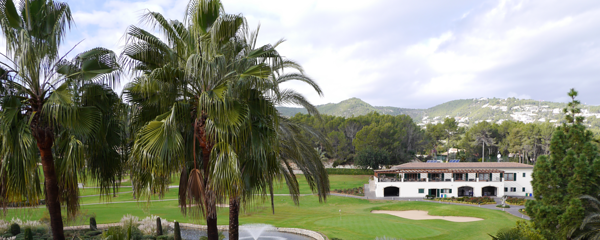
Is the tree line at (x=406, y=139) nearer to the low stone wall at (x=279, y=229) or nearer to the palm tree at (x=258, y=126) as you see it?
the low stone wall at (x=279, y=229)

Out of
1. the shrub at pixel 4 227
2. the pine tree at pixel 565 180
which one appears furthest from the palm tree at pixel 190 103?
the pine tree at pixel 565 180

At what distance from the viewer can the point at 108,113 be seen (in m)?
9.31

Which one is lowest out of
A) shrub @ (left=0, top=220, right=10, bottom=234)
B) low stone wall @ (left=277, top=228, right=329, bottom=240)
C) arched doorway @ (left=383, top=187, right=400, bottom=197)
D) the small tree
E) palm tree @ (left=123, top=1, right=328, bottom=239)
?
arched doorway @ (left=383, top=187, right=400, bottom=197)

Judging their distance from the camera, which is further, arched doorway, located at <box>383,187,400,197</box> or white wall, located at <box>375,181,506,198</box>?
arched doorway, located at <box>383,187,400,197</box>

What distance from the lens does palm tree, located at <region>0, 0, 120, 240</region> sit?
749 cm

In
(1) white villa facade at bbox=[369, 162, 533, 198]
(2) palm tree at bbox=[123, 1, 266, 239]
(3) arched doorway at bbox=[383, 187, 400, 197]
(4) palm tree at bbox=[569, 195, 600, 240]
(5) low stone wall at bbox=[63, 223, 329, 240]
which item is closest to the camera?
(2) palm tree at bbox=[123, 1, 266, 239]

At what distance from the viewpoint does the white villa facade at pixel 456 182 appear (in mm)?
44125

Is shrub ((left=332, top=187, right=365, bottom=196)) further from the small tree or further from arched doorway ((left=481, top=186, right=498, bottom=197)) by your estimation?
arched doorway ((left=481, top=186, right=498, bottom=197))

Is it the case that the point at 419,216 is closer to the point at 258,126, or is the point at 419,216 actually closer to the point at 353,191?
the point at 353,191

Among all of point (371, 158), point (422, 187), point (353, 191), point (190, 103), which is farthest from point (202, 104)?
point (371, 158)

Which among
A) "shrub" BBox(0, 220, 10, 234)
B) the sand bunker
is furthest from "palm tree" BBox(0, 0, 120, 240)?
the sand bunker

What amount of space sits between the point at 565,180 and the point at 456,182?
2804 centimetres

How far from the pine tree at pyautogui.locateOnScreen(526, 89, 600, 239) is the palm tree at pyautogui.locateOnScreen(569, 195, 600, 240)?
32cm

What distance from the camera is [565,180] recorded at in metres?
17.2
